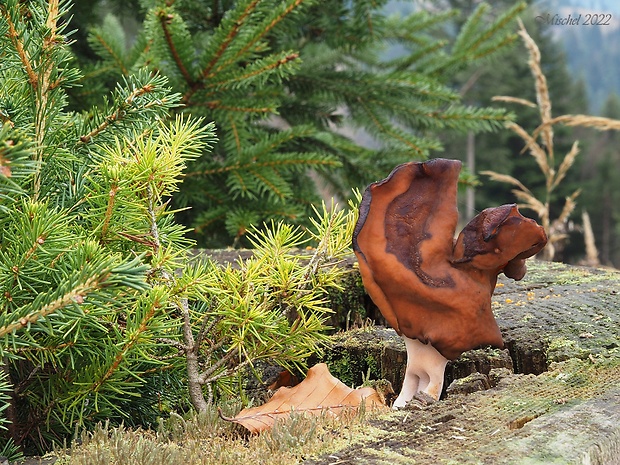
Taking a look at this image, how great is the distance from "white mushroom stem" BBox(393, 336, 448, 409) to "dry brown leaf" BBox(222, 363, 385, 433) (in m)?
0.07

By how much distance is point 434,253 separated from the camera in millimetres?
1368

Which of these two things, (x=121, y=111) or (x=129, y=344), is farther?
(x=121, y=111)

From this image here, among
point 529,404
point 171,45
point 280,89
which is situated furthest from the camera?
point 280,89

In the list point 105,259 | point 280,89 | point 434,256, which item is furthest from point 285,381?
point 280,89

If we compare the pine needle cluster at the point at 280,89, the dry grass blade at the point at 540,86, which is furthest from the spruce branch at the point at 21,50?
the dry grass blade at the point at 540,86

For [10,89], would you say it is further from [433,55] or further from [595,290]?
[433,55]

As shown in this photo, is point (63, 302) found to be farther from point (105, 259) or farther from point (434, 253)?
point (434, 253)

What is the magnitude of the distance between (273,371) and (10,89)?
960 mm

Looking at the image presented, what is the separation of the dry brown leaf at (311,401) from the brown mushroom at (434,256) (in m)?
0.11

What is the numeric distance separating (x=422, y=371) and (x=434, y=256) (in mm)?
262

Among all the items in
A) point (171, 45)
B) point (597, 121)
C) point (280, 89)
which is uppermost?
point (171, 45)

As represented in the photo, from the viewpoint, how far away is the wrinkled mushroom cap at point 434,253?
134cm

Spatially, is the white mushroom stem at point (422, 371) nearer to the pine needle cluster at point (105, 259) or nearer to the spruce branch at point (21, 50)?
the pine needle cluster at point (105, 259)

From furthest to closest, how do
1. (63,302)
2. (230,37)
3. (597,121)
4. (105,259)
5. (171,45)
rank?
A: 1. (597,121)
2. (171,45)
3. (230,37)
4. (105,259)
5. (63,302)
